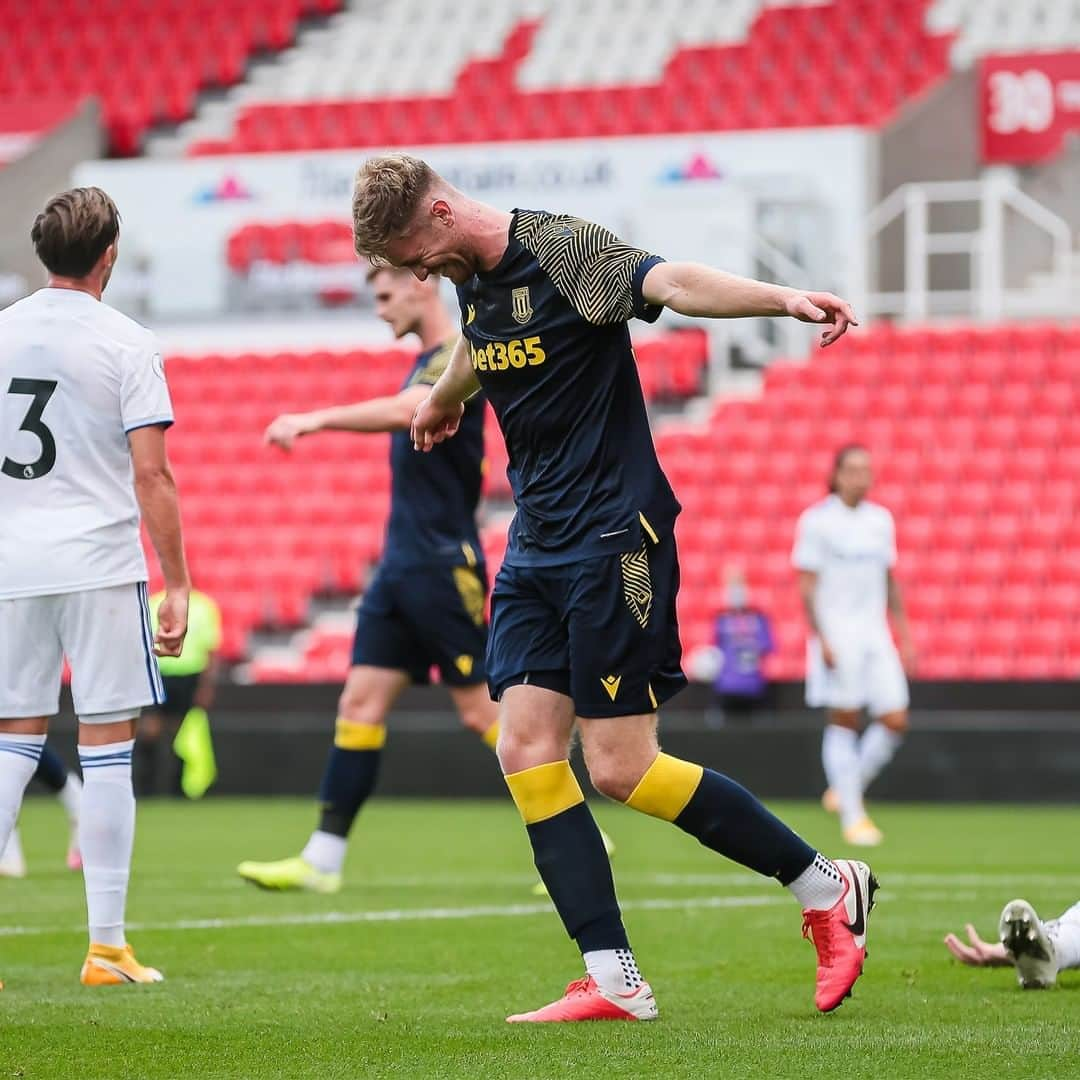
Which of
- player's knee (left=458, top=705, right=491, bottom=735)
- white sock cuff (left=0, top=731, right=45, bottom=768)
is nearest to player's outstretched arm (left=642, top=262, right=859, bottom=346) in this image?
white sock cuff (left=0, top=731, right=45, bottom=768)

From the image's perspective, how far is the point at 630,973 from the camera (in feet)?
15.4

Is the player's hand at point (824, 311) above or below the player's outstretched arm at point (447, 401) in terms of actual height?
above

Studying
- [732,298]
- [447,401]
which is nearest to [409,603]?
[447,401]

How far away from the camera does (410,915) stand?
7.04 m

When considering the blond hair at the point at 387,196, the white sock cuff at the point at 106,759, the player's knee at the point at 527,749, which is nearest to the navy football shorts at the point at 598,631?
the player's knee at the point at 527,749

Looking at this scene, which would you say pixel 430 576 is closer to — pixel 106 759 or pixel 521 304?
pixel 106 759

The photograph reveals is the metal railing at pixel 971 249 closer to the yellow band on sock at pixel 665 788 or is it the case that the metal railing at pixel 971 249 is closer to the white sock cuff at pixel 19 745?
the white sock cuff at pixel 19 745

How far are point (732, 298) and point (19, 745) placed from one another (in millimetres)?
2272

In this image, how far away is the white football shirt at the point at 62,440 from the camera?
5.20 m

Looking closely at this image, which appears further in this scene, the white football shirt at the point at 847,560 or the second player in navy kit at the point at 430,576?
the white football shirt at the point at 847,560

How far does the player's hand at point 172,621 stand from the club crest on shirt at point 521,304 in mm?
1209

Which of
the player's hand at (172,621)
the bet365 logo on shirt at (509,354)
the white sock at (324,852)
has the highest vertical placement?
the bet365 logo on shirt at (509,354)

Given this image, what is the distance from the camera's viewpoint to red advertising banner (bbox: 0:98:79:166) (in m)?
25.2

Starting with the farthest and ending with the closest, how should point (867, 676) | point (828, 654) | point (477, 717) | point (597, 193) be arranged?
point (597, 193)
point (867, 676)
point (828, 654)
point (477, 717)
